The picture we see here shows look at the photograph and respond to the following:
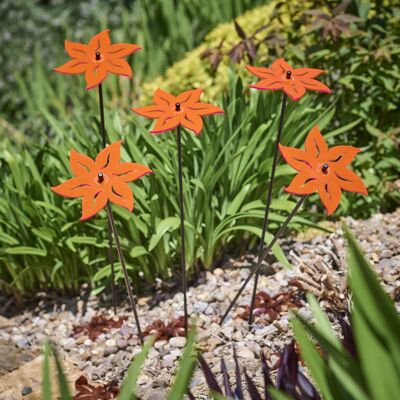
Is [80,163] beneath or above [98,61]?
beneath

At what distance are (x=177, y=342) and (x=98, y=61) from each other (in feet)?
3.80

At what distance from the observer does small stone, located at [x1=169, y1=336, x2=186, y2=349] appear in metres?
2.59

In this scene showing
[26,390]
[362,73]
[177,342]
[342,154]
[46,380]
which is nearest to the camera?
[46,380]

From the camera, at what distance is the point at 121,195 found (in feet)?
6.35

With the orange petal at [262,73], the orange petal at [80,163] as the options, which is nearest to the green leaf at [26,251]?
the orange petal at [80,163]

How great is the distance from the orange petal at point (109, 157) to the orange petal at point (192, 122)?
0.22m

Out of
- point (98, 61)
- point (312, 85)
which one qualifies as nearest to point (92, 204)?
point (98, 61)

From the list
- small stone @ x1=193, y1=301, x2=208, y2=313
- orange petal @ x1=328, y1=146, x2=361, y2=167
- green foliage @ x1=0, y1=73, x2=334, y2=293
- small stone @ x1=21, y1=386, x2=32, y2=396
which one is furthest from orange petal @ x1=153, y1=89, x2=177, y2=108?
small stone @ x1=21, y1=386, x2=32, y2=396


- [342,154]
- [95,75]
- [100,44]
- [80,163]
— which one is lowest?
[342,154]

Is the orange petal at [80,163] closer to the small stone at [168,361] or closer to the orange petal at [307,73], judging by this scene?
the orange petal at [307,73]

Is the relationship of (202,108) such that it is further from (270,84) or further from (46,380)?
(46,380)

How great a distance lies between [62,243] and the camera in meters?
3.08

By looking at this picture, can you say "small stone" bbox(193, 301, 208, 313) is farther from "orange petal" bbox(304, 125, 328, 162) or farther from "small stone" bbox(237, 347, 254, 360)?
"orange petal" bbox(304, 125, 328, 162)

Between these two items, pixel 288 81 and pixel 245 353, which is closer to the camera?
pixel 288 81
